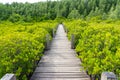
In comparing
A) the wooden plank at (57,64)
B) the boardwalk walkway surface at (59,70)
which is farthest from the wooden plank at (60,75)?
the wooden plank at (57,64)

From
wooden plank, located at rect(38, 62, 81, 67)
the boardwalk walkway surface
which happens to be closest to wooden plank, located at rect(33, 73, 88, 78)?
the boardwalk walkway surface

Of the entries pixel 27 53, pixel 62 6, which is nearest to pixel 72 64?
pixel 27 53

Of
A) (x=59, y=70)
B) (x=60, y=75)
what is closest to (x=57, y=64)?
(x=59, y=70)

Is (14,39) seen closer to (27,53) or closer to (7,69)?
(27,53)

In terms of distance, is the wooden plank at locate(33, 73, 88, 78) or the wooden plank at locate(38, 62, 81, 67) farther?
the wooden plank at locate(38, 62, 81, 67)

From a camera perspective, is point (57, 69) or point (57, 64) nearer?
point (57, 69)

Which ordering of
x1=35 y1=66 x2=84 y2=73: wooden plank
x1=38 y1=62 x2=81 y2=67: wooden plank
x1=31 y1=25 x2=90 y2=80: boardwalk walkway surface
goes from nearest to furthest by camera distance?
x1=31 y1=25 x2=90 y2=80: boardwalk walkway surface < x1=35 y1=66 x2=84 y2=73: wooden plank < x1=38 y1=62 x2=81 y2=67: wooden plank

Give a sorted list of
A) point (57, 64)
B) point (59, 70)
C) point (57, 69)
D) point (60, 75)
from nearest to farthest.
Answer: point (60, 75) < point (59, 70) < point (57, 69) < point (57, 64)

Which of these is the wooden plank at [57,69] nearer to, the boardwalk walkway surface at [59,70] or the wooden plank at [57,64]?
the boardwalk walkway surface at [59,70]

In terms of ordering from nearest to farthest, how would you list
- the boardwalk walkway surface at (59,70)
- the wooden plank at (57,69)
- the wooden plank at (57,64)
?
the boardwalk walkway surface at (59,70) → the wooden plank at (57,69) → the wooden plank at (57,64)

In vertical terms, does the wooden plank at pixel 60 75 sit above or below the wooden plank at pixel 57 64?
above

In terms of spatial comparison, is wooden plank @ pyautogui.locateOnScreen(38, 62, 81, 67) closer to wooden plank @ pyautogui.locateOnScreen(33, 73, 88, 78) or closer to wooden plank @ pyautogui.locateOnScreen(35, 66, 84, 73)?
wooden plank @ pyautogui.locateOnScreen(35, 66, 84, 73)

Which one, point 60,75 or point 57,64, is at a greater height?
point 60,75

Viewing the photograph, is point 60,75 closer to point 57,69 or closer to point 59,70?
point 59,70
